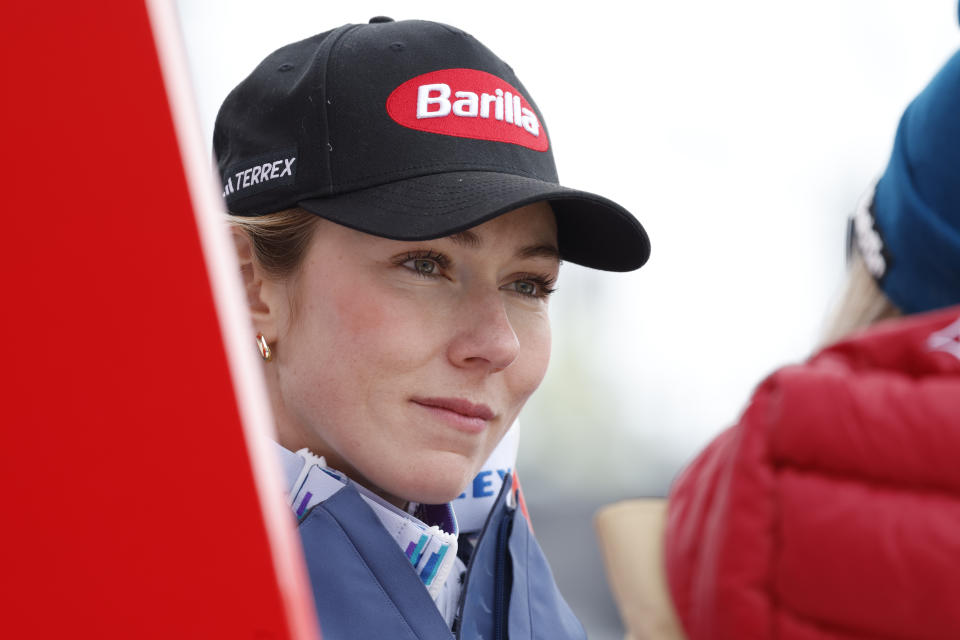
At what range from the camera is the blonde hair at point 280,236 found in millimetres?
1251

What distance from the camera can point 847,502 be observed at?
74 cm

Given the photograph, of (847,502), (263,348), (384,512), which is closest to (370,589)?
(384,512)

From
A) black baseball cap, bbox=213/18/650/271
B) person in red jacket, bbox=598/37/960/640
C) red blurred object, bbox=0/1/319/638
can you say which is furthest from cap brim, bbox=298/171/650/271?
red blurred object, bbox=0/1/319/638

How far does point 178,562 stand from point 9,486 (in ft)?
0.28

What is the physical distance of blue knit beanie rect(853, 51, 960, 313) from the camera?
855 mm

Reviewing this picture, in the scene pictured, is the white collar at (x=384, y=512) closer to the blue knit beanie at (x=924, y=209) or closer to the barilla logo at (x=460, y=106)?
the barilla logo at (x=460, y=106)

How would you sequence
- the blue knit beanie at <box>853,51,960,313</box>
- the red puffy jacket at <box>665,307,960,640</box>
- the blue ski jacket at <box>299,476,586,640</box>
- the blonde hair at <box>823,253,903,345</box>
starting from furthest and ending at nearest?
1. the blue ski jacket at <box>299,476,586,640</box>
2. the blonde hair at <box>823,253,903,345</box>
3. the blue knit beanie at <box>853,51,960,313</box>
4. the red puffy jacket at <box>665,307,960,640</box>

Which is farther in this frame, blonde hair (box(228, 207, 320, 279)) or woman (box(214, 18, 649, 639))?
blonde hair (box(228, 207, 320, 279))

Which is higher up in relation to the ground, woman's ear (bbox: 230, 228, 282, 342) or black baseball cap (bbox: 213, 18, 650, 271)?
black baseball cap (bbox: 213, 18, 650, 271)

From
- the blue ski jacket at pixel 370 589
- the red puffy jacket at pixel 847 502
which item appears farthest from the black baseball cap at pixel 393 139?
the red puffy jacket at pixel 847 502

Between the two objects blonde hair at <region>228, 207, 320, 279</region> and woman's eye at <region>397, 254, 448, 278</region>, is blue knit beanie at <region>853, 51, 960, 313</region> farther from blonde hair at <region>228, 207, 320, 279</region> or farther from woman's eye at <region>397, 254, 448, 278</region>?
blonde hair at <region>228, 207, 320, 279</region>

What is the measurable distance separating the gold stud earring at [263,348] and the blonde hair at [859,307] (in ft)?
2.46

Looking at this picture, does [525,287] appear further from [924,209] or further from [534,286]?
[924,209]

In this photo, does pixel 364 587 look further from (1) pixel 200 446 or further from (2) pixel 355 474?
(1) pixel 200 446
